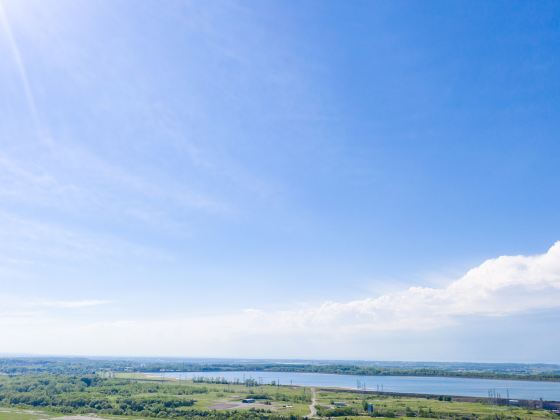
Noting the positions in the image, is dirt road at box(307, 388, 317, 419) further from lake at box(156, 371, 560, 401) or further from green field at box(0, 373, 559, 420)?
lake at box(156, 371, 560, 401)

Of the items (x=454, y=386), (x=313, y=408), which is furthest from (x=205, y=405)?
(x=454, y=386)

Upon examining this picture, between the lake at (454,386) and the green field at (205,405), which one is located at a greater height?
the lake at (454,386)

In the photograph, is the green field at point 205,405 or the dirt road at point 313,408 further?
the green field at point 205,405

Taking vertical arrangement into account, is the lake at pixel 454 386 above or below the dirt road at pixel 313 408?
above

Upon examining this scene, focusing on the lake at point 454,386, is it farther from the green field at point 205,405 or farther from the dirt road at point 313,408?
the dirt road at point 313,408

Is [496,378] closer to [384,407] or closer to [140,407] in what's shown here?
[384,407]

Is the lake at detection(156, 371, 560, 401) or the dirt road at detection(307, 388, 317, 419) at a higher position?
the lake at detection(156, 371, 560, 401)

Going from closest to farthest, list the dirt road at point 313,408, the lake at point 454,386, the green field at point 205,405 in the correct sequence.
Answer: the dirt road at point 313,408 → the green field at point 205,405 → the lake at point 454,386

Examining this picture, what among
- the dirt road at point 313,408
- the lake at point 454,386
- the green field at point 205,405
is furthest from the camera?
the lake at point 454,386

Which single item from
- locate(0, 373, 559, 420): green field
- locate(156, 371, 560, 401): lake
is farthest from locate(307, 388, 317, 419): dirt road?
locate(156, 371, 560, 401): lake

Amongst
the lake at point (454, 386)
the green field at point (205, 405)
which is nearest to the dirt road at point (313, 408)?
the green field at point (205, 405)

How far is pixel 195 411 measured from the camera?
51.7m

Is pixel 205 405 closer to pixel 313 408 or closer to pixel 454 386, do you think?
pixel 313 408

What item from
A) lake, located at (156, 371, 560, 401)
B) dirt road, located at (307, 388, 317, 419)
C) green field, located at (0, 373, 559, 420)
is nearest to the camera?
dirt road, located at (307, 388, 317, 419)
